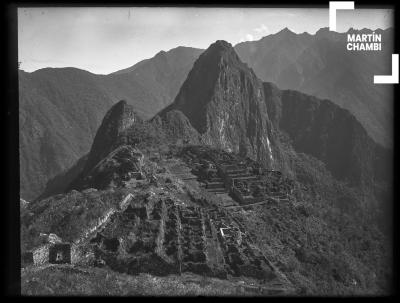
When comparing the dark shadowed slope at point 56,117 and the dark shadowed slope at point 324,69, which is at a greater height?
the dark shadowed slope at point 324,69

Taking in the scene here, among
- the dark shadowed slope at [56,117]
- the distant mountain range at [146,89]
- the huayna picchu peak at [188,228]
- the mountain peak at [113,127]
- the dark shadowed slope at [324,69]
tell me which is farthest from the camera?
the dark shadowed slope at [324,69]

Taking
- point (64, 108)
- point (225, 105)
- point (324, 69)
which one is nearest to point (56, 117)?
point (64, 108)

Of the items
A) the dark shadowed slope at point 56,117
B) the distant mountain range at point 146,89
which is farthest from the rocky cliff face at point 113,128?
the dark shadowed slope at point 56,117

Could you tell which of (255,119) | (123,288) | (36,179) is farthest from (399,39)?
(36,179)

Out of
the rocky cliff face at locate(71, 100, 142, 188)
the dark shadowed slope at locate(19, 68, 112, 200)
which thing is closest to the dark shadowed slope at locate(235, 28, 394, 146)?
the dark shadowed slope at locate(19, 68, 112, 200)

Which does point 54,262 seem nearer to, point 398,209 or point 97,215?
point 97,215

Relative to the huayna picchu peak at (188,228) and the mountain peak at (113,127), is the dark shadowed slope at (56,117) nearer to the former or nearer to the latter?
the huayna picchu peak at (188,228)

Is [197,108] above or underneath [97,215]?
above
